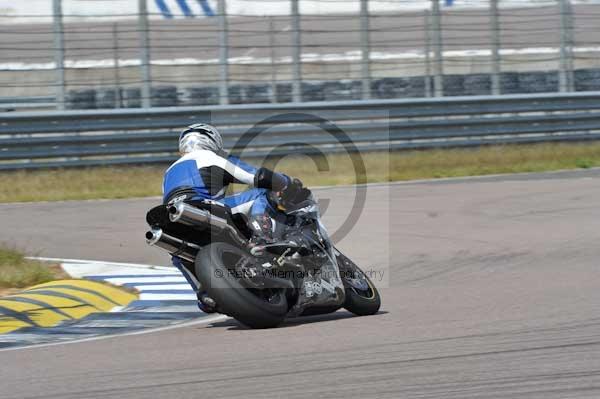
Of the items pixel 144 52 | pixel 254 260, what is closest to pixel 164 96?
pixel 144 52

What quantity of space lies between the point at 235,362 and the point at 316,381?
2.32 ft

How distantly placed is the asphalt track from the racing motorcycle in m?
0.17

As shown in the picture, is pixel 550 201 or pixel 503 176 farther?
pixel 503 176

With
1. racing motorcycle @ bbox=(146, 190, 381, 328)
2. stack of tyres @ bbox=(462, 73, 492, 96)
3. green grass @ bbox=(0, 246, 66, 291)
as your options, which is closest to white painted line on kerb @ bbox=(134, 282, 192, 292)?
green grass @ bbox=(0, 246, 66, 291)

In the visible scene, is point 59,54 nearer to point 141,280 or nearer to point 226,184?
point 141,280

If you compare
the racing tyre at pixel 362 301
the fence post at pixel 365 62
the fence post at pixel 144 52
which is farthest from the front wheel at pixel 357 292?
the fence post at pixel 365 62

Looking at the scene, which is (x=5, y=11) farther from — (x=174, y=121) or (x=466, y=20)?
(x=466, y=20)

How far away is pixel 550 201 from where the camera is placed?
541 inches

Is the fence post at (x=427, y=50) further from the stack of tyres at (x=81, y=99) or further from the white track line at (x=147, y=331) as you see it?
the white track line at (x=147, y=331)

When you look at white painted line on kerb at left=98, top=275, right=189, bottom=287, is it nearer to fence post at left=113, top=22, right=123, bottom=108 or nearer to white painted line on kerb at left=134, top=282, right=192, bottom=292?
white painted line on kerb at left=134, top=282, right=192, bottom=292

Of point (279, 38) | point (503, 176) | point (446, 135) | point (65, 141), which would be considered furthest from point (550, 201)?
point (65, 141)

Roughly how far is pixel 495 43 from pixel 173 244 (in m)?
12.9

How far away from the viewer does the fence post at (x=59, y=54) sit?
16.0 meters

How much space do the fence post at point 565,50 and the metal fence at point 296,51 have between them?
0.02 meters
